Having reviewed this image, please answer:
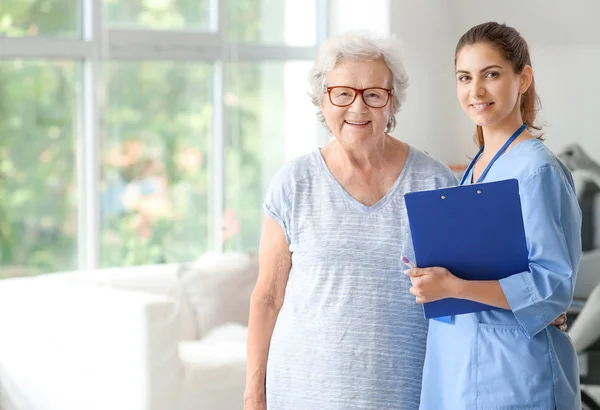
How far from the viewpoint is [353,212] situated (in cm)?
179

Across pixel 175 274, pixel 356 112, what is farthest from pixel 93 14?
pixel 356 112

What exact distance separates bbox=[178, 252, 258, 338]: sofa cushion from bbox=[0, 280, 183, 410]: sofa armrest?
1.54 ft

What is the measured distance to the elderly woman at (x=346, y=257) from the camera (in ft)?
5.74

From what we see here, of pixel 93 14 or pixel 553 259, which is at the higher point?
pixel 93 14

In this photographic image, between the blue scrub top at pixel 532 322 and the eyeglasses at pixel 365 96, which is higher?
the eyeglasses at pixel 365 96

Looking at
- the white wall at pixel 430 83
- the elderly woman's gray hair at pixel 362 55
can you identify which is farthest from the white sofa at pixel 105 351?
the white wall at pixel 430 83

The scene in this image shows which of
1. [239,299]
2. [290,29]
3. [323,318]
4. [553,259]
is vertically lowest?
[239,299]

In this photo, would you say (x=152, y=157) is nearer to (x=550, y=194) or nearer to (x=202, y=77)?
(x=202, y=77)

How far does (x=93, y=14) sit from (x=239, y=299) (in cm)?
141

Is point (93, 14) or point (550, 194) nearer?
point (550, 194)

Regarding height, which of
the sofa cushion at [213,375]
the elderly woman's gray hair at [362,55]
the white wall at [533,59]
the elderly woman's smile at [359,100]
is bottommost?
the sofa cushion at [213,375]

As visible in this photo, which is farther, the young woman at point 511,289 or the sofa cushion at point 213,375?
the sofa cushion at point 213,375

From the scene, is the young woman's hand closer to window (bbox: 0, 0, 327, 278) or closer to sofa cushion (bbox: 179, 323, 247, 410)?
sofa cushion (bbox: 179, 323, 247, 410)

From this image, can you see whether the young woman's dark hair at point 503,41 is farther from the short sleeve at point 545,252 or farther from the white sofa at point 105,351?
the white sofa at point 105,351
